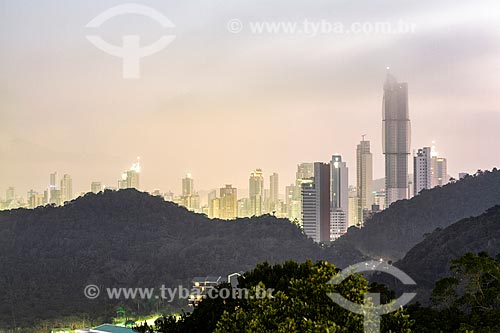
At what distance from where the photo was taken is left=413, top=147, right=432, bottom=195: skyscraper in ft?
303

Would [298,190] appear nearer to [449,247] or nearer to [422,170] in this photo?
[422,170]

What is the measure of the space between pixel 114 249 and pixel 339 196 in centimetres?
2854

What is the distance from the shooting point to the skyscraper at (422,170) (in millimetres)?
92250

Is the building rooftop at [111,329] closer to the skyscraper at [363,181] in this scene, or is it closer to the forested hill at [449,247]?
the forested hill at [449,247]

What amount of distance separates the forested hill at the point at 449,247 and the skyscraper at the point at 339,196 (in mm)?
41212

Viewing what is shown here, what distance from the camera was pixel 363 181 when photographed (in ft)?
323

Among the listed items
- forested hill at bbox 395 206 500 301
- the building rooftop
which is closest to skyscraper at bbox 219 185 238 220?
forested hill at bbox 395 206 500 301

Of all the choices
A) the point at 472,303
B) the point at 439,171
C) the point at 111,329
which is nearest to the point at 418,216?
the point at 439,171

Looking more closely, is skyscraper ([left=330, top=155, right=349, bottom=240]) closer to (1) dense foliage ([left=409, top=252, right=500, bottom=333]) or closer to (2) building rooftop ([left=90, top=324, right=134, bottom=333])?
(2) building rooftop ([left=90, top=324, right=134, bottom=333])

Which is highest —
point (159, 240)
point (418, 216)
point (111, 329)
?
point (418, 216)

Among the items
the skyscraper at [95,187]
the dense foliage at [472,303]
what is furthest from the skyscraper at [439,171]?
the dense foliage at [472,303]

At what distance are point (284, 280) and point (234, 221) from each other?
78.2 m

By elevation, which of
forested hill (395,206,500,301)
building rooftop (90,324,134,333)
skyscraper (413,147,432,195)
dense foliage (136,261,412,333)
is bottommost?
building rooftop (90,324,134,333)

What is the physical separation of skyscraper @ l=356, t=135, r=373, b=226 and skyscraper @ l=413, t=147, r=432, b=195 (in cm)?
530
